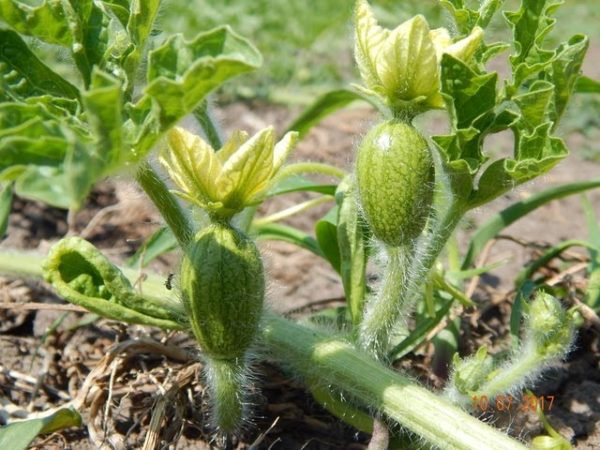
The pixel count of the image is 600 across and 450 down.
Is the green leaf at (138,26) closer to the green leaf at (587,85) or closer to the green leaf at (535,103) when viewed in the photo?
the green leaf at (535,103)

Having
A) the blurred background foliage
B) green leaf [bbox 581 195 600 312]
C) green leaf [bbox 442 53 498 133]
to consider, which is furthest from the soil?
the blurred background foliage

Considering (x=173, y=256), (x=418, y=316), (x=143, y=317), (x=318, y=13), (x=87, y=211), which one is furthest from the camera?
(x=318, y=13)

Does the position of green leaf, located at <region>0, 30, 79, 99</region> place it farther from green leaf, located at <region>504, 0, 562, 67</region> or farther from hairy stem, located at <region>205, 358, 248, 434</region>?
green leaf, located at <region>504, 0, 562, 67</region>

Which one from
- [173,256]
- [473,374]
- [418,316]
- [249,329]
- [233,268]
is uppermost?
[233,268]

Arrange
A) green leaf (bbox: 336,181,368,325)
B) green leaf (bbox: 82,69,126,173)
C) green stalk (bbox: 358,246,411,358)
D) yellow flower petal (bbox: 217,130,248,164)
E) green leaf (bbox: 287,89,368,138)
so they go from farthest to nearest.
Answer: green leaf (bbox: 287,89,368,138) → green leaf (bbox: 336,181,368,325) → green stalk (bbox: 358,246,411,358) → yellow flower petal (bbox: 217,130,248,164) → green leaf (bbox: 82,69,126,173)

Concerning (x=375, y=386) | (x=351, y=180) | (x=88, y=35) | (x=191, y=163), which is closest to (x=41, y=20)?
(x=88, y=35)

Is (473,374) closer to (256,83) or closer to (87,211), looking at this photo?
(87,211)

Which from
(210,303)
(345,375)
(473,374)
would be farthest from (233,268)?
(473,374)
